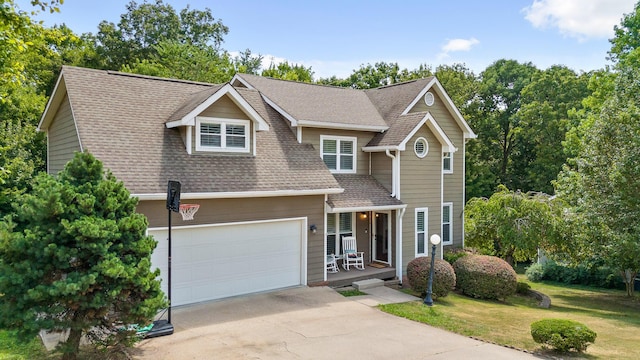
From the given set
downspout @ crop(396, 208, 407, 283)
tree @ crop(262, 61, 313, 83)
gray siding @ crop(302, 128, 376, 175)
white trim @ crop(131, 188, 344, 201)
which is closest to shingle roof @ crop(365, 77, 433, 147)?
gray siding @ crop(302, 128, 376, 175)

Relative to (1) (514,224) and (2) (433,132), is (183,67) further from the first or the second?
(1) (514,224)

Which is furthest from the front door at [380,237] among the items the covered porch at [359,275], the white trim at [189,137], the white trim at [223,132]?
the white trim at [189,137]

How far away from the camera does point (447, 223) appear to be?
67.9 feet

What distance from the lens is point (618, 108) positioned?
1748 centimetres

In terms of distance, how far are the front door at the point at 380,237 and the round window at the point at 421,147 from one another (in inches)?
107

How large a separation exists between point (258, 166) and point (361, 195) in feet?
13.8

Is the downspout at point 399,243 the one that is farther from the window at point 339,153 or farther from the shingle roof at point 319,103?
the shingle roof at point 319,103

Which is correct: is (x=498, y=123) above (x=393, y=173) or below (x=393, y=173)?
above

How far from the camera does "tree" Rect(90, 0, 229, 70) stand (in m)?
39.0

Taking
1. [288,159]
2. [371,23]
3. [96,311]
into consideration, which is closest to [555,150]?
[371,23]

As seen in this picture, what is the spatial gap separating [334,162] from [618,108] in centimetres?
1127

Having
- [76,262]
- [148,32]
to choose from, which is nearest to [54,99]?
[76,262]

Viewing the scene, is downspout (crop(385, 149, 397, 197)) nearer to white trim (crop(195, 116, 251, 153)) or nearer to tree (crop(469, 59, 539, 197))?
white trim (crop(195, 116, 251, 153))

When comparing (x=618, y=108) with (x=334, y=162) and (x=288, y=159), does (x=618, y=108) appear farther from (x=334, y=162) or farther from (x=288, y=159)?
(x=288, y=159)
